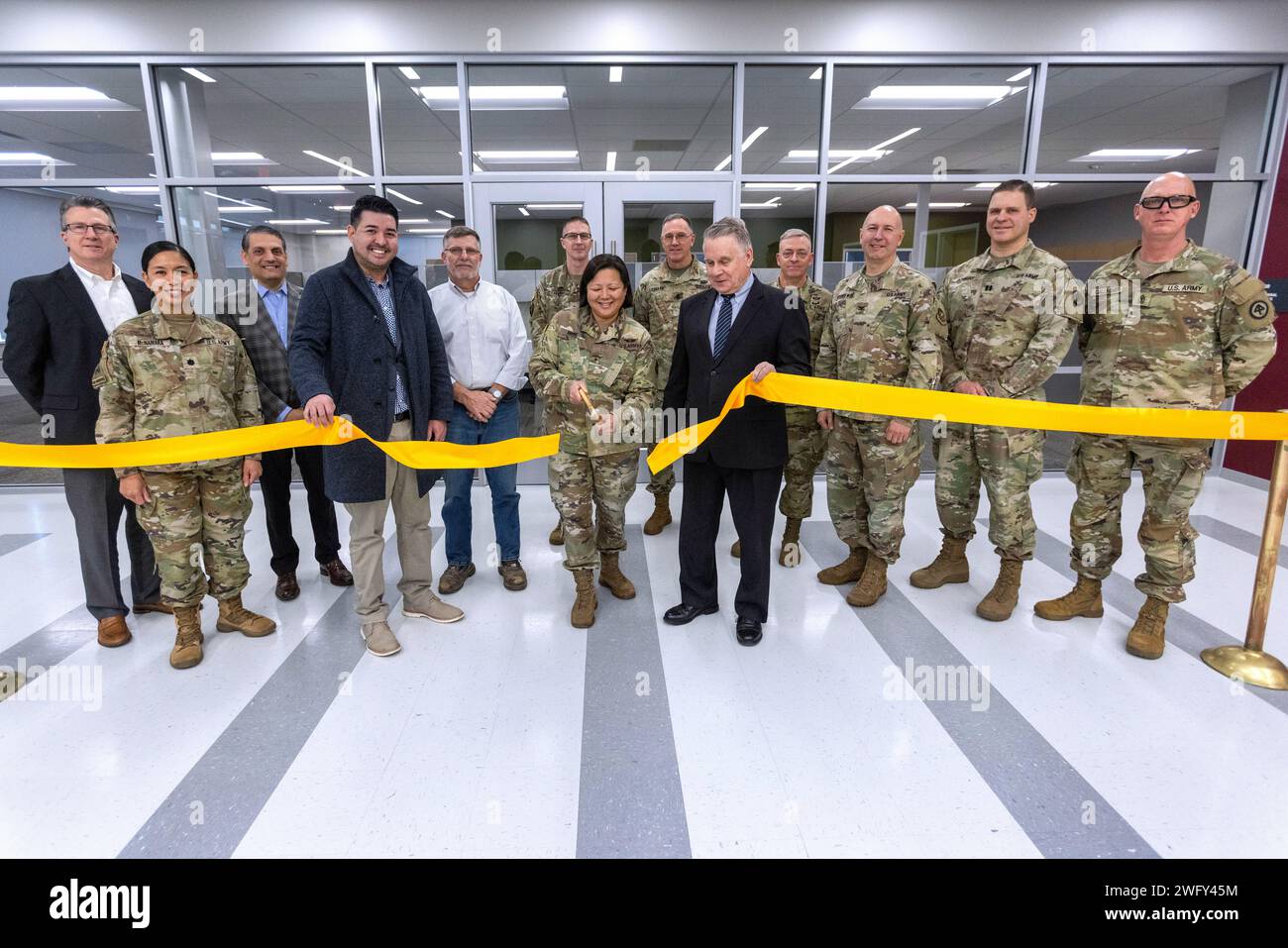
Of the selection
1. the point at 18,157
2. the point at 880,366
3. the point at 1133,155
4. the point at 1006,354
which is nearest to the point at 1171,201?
the point at 1006,354

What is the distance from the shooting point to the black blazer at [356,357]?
8.13ft

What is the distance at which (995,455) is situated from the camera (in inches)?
116

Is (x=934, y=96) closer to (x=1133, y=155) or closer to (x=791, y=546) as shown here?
(x=791, y=546)

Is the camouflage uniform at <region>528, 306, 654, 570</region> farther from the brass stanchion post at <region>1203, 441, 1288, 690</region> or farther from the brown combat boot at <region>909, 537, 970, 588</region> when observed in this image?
the brass stanchion post at <region>1203, 441, 1288, 690</region>

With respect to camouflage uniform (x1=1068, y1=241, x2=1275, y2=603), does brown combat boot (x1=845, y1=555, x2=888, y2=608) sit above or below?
below

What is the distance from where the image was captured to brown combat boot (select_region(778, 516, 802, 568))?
3.65 meters

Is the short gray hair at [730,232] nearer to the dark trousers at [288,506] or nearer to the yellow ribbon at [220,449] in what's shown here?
the yellow ribbon at [220,449]

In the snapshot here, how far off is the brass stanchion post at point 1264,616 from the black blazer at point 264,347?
13.6ft

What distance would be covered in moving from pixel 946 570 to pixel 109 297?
4.11 metres

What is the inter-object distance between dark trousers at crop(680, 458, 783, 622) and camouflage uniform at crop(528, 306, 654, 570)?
320 mm

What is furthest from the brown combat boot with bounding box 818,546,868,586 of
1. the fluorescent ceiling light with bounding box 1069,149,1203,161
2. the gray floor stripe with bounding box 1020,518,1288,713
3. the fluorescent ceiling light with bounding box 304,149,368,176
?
the fluorescent ceiling light with bounding box 1069,149,1203,161

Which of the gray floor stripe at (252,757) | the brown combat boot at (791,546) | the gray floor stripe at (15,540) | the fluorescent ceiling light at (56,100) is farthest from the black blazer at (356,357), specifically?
the fluorescent ceiling light at (56,100)
